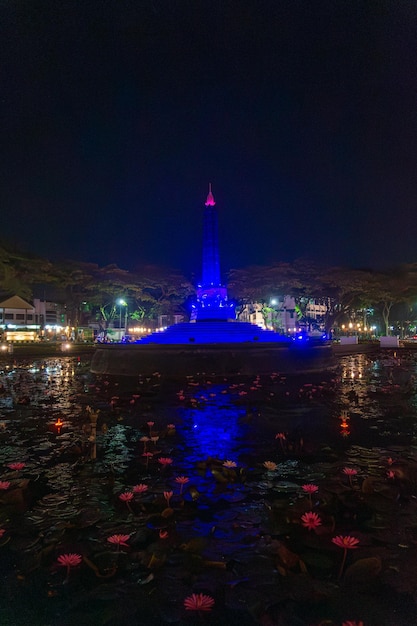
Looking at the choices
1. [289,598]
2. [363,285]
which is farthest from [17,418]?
[363,285]

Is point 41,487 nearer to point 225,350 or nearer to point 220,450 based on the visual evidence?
point 220,450

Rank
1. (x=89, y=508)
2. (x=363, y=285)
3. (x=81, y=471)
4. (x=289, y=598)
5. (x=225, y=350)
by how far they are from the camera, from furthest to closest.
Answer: (x=363, y=285)
(x=225, y=350)
(x=81, y=471)
(x=89, y=508)
(x=289, y=598)

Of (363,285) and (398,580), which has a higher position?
(363,285)

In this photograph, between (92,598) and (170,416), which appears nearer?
(92,598)

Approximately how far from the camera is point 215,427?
8070 mm

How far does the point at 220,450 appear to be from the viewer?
21.4 ft

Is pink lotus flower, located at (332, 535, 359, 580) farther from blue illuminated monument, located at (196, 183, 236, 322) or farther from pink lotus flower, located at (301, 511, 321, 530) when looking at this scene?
blue illuminated monument, located at (196, 183, 236, 322)

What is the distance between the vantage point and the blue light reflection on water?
655 centimetres

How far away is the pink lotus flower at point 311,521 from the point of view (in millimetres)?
3785

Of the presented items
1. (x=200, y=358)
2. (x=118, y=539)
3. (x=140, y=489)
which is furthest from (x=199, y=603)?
(x=200, y=358)

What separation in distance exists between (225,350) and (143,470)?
1388 cm

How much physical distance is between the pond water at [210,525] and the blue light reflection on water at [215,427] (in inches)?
2.2

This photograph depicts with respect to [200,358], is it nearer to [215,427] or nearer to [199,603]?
[215,427]

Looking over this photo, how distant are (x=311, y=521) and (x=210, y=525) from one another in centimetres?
91
